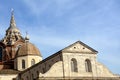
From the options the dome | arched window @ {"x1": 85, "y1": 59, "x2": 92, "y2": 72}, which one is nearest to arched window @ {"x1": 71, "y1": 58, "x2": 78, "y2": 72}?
arched window @ {"x1": 85, "y1": 59, "x2": 92, "y2": 72}

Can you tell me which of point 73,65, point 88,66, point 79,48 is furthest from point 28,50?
point 88,66

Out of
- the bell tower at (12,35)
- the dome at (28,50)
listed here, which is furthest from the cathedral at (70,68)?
the bell tower at (12,35)

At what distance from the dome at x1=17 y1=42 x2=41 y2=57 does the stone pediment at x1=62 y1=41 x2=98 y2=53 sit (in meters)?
17.9

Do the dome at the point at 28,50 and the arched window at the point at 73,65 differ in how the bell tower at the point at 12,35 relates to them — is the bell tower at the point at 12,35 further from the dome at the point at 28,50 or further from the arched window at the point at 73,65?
the arched window at the point at 73,65

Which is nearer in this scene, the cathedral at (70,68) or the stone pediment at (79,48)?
the cathedral at (70,68)

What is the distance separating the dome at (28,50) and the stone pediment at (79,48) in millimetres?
17915

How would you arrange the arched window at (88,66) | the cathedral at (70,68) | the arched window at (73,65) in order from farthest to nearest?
the arched window at (88,66) → the arched window at (73,65) → the cathedral at (70,68)

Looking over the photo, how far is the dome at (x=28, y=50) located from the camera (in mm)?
62531

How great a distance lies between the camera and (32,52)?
2474 inches

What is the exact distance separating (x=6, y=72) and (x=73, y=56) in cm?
1821

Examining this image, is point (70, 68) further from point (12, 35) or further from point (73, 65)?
point (12, 35)

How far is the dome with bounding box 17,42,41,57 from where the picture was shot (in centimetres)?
6253

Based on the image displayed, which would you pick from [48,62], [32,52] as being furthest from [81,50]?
[32,52]

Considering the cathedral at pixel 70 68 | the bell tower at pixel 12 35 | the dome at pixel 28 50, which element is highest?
the bell tower at pixel 12 35
